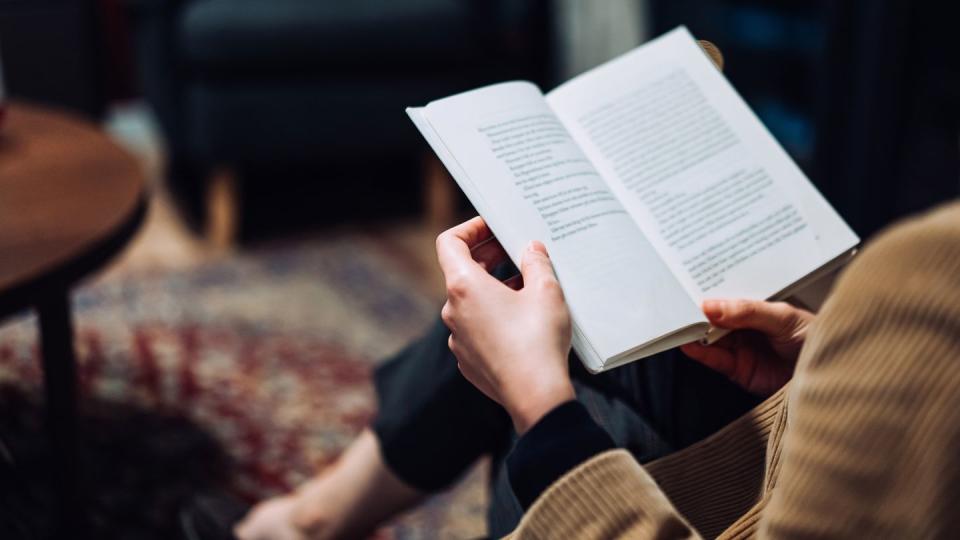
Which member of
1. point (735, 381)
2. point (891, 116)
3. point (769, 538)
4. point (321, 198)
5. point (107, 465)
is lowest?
point (321, 198)

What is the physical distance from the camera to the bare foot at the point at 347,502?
875 millimetres

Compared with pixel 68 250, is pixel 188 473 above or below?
below

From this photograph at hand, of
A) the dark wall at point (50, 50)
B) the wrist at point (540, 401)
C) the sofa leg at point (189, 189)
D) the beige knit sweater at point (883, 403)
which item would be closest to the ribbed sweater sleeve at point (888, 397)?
the beige knit sweater at point (883, 403)

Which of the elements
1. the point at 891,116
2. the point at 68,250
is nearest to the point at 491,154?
the point at 68,250

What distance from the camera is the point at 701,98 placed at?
2.35 feet

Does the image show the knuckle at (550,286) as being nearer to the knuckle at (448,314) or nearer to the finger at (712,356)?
the knuckle at (448,314)

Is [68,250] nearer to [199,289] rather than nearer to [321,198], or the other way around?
[199,289]

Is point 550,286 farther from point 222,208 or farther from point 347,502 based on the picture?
point 222,208

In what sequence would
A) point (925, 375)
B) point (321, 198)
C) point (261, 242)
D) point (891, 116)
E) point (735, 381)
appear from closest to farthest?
point (925, 375) < point (735, 381) < point (891, 116) < point (261, 242) < point (321, 198)

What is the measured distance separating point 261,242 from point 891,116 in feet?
4.17

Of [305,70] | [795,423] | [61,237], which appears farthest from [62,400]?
[305,70]

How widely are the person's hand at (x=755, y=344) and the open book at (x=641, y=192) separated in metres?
0.02

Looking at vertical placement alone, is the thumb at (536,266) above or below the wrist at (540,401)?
above

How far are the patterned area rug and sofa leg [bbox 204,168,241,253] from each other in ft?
0.30
